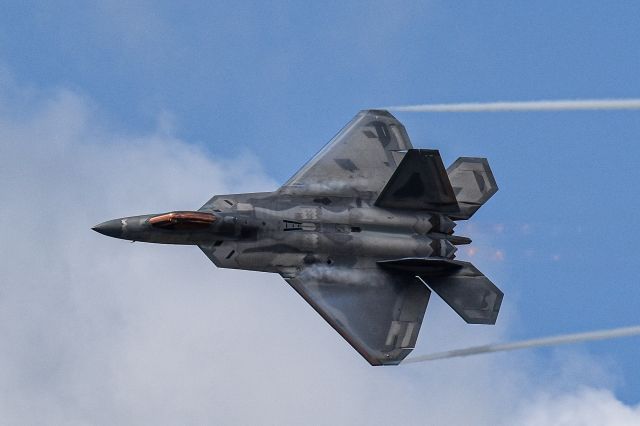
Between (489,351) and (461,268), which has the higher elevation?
(461,268)

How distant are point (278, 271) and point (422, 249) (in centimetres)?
442

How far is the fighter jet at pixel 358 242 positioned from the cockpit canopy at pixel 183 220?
0.03 m

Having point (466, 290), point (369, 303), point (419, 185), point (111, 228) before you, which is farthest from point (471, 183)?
point (111, 228)

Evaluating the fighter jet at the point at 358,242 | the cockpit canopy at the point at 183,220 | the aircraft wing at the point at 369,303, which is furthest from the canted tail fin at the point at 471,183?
the cockpit canopy at the point at 183,220

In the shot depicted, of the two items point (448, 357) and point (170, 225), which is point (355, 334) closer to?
point (448, 357)

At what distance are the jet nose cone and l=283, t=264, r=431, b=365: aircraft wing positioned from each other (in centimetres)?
521

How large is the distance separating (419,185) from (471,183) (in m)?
2.44

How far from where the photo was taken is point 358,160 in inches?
1385

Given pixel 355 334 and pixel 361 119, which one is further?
pixel 361 119

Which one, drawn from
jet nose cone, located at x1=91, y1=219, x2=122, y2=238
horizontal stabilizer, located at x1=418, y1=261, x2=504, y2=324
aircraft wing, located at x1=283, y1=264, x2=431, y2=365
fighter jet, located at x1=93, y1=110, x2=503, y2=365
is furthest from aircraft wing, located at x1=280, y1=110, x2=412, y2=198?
jet nose cone, located at x1=91, y1=219, x2=122, y2=238

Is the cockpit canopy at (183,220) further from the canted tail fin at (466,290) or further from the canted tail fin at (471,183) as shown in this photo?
the canted tail fin at (471,183)

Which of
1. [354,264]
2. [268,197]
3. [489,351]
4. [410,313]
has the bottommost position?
[489,351]

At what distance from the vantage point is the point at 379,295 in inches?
1308

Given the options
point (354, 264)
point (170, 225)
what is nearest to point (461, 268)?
point (354, 264)
